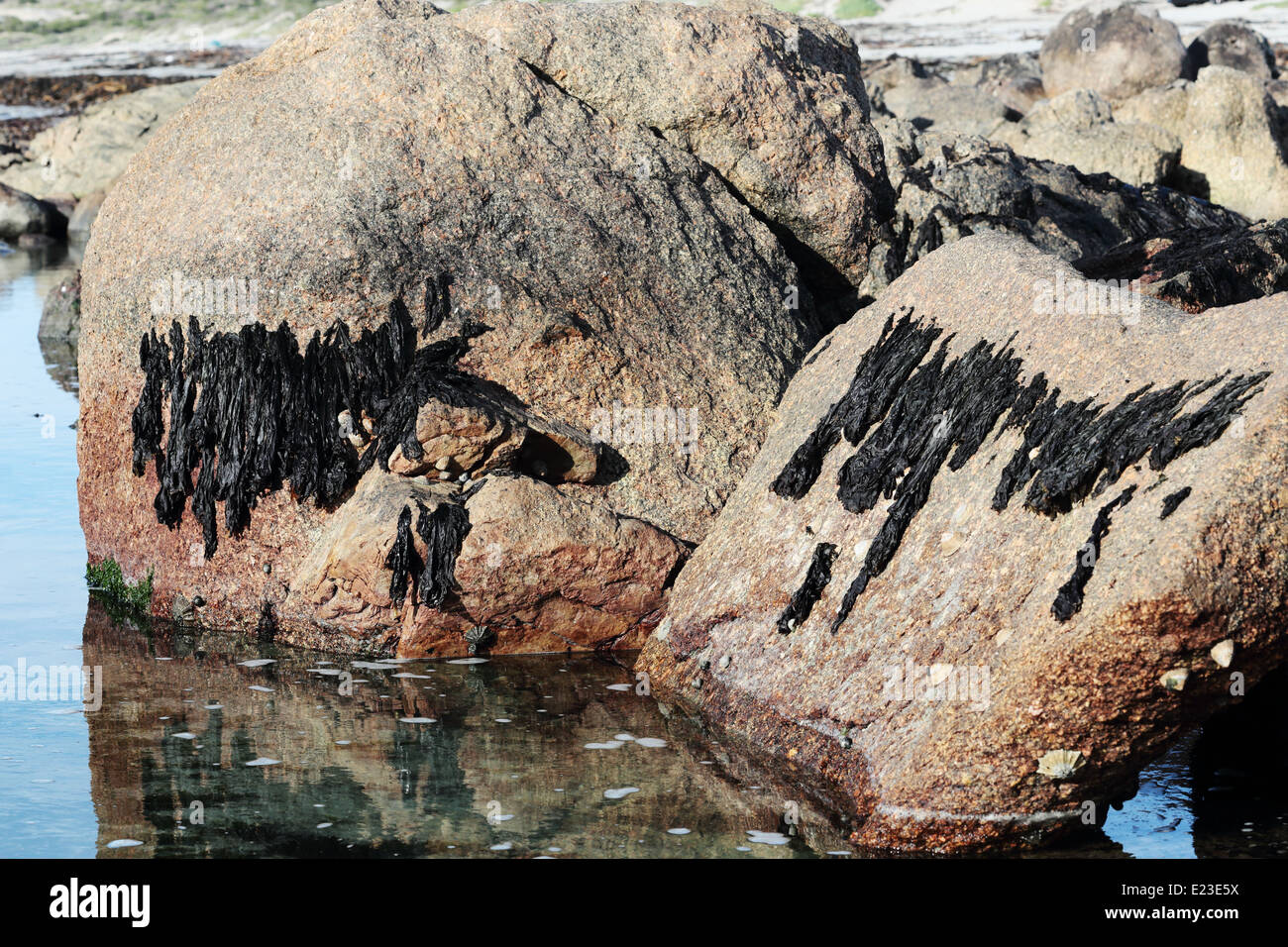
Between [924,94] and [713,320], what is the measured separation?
700 inches

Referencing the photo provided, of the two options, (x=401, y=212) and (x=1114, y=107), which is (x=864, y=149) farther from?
(x=1114, y=107)

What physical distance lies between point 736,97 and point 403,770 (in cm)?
590

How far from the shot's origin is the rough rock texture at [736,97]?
10195 mm

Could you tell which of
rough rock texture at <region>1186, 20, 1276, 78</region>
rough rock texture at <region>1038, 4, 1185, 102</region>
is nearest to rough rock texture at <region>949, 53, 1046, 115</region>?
rough rock texture at <region>1038, 4, 1185, 102</region>

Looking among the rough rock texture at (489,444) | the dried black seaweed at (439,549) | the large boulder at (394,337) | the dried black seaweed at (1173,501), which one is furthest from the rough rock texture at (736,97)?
the dried black seaweed at (1173,501)

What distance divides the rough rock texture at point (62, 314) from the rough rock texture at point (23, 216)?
1507cm

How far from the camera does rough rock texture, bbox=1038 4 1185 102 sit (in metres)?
29.2

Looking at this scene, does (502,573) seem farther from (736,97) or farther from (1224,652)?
(736,97)

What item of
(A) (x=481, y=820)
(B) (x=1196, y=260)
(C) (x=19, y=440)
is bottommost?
(C) (x=19, y=440)

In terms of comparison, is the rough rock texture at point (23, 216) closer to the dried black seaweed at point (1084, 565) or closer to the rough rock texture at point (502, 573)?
the rough rock texture at point (502, 573)

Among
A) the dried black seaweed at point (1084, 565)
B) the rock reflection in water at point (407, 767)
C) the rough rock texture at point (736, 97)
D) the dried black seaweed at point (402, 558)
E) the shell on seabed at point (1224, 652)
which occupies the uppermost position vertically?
the rough rock texture at point (736, 97)

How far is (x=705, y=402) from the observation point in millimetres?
9109

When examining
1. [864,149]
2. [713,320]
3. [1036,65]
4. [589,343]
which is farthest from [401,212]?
[1036,65]

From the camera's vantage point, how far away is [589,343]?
9.01 metres
